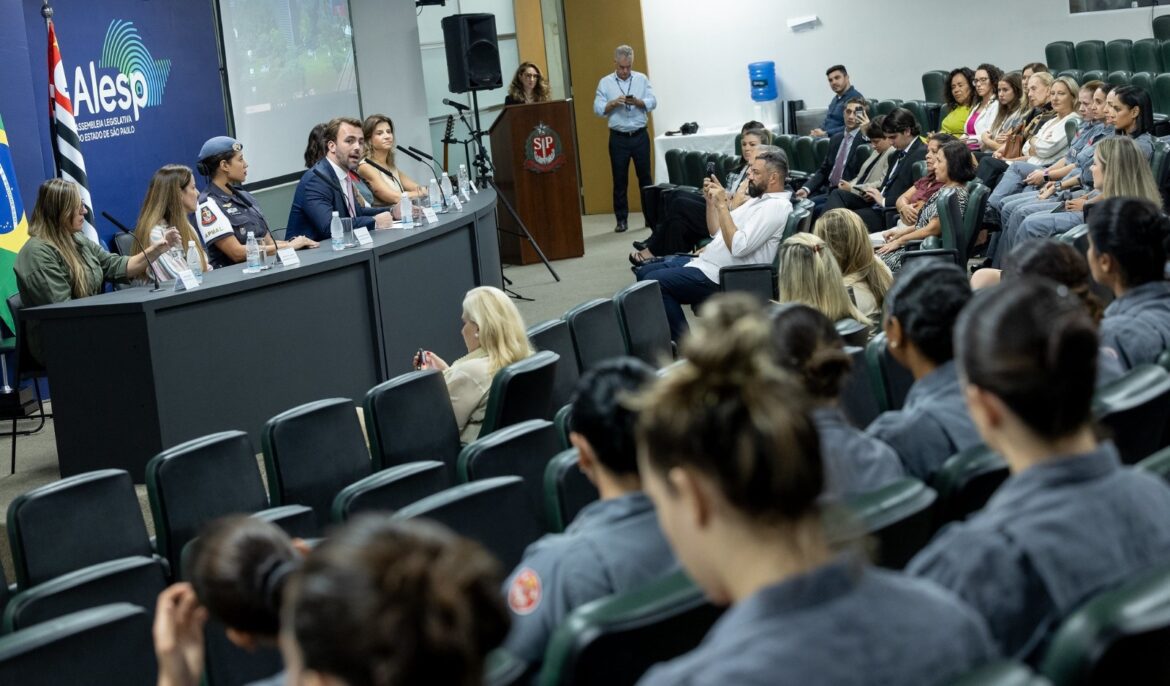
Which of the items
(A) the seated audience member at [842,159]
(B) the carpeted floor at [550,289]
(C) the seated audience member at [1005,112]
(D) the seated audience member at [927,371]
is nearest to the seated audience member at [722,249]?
(B) the carpeted floor at [550,289]

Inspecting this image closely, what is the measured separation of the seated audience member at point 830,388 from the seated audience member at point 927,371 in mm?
133

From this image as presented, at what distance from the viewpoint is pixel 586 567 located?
6.39 feet

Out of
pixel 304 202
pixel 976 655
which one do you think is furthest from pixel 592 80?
pixel 976 655

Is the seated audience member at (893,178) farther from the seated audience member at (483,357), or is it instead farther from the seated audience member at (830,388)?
the seated audience member at (830,388)

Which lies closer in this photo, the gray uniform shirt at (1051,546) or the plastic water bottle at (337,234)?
the gray uniform shirt at (1051,546)

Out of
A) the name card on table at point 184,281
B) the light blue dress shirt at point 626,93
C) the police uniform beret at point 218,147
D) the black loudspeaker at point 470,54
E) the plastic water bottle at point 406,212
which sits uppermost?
the black loudspeaker at point 470,54

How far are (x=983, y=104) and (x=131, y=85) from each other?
Answer: 20.8 feet

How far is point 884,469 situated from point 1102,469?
2.17 feet

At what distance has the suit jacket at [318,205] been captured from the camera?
686 centimetres

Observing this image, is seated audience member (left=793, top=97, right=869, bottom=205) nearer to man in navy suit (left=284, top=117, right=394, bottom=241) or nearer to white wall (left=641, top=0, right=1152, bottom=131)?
man in navy suit (left=284, top=117, right=394, bottom=241)

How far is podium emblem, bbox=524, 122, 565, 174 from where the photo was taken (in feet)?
35.5

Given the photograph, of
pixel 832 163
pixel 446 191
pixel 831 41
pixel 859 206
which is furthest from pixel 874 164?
pixel 831 41

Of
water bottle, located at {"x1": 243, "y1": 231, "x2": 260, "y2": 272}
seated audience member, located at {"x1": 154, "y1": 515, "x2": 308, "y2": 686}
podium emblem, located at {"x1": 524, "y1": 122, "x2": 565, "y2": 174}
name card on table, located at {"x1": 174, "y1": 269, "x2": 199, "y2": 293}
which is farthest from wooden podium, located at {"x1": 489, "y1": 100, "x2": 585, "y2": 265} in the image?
seated audience member, located at {"x1": 154, "y1": 515, "x2": 308, "y2": 686}

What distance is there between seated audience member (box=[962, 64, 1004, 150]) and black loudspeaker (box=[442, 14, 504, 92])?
371 cm
